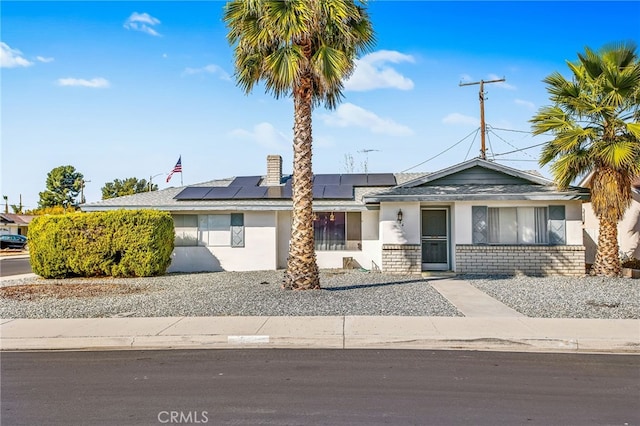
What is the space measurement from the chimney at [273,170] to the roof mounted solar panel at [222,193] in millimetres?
1670

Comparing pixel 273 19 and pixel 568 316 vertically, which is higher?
pixel 273 19

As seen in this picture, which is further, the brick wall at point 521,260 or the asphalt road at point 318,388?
the brick wall at point 521,260

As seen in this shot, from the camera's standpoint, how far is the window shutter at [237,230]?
17.5 m

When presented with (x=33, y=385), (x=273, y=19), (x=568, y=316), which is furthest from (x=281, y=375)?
(x=273, y=19)

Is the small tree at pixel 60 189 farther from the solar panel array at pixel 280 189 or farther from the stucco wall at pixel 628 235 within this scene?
the stucco wall at pixel 628 235

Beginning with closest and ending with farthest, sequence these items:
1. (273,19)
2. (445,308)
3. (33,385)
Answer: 1. (33,385)
2. (445,308)
3. (273,19)

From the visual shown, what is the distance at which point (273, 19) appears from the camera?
10.9m

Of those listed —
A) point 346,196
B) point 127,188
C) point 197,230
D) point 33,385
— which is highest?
point 127,188

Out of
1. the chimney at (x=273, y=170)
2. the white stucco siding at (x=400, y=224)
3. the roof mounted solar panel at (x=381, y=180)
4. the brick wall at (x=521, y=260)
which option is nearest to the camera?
the brick wall at (x=521, y=260)

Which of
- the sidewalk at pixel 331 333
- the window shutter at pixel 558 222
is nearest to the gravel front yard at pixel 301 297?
the sidewalk at pixel 331 333

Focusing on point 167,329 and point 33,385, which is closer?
point 33,385

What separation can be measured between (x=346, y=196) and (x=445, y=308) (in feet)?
27.8

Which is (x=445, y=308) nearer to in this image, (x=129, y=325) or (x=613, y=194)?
(x=129, y=325)

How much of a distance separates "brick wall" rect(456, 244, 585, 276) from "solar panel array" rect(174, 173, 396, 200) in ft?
16.4
